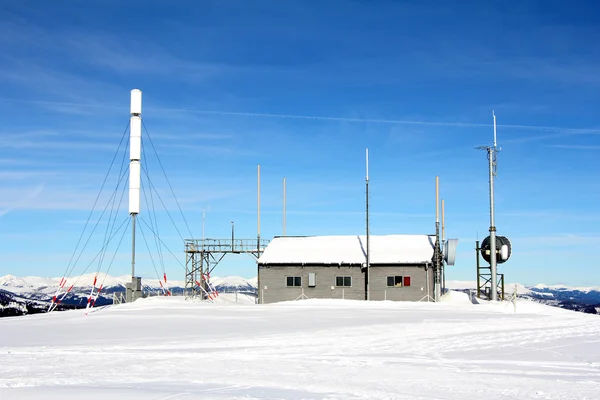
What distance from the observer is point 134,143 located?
1606 inches

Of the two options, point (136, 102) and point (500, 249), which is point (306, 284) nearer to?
point (500, 249)

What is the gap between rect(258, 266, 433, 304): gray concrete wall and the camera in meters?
43.3

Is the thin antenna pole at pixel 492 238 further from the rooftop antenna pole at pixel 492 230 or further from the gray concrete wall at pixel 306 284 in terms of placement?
the gray concrete wall at pixel 306 284

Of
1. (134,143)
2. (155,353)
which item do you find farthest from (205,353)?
(134,143)

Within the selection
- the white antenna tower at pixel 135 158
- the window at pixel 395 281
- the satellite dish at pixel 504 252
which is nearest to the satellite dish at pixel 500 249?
the satellite dish at pixel 504 252

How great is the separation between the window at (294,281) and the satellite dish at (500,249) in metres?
12.7

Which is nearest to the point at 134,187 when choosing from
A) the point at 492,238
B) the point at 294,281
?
the point at 294,281

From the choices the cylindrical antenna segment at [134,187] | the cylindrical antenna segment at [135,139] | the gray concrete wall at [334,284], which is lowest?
the gray concrete wall at [334,284]

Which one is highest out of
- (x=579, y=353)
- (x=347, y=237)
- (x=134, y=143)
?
(x=134, y=143)

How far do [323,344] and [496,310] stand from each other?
55.0 feet

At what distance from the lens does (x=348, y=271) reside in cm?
4450

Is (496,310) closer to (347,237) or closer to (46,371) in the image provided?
(347,237)

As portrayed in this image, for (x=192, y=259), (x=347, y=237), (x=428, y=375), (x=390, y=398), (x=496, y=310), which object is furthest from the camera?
(x=192, y=259)

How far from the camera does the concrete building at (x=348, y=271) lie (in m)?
43.5
